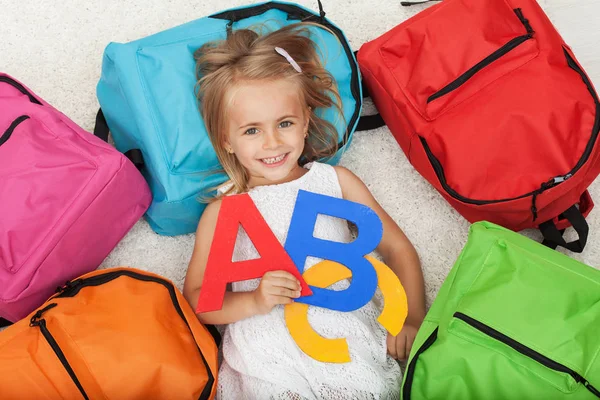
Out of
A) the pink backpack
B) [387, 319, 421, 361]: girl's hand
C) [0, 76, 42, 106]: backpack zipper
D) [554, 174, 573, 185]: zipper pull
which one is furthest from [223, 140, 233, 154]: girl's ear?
[554, 174, 573, 185]: zipper pull

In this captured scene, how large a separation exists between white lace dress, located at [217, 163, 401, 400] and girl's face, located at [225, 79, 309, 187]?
0.09m

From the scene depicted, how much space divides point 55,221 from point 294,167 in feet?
1.86

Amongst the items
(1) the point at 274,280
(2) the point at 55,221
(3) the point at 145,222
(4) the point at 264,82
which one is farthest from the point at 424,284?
(2) the point at 55,221

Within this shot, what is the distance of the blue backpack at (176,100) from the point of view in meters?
1.30

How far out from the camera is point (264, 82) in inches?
47.9

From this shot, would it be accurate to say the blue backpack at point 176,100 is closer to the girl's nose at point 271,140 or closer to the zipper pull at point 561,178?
the girl's nose at point 271,140

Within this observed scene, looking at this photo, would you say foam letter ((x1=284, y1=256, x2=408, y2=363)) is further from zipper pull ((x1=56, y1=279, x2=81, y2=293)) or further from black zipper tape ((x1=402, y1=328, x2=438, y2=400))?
zipper pull ((x1=56, y1=279, x2=81, y2=293))

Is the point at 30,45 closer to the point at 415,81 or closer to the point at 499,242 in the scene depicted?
the point at 415,81

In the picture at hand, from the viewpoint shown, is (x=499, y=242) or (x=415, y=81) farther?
(x=415, y=81)

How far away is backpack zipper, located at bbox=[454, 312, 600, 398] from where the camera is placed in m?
Result: 0.97

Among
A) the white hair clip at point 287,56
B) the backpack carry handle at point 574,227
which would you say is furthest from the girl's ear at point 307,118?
the backpack carry handle at point 574,227

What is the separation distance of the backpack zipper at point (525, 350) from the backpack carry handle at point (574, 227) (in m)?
0.39

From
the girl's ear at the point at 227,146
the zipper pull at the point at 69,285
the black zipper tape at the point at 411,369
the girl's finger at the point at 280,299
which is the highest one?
the girl's ear at the point at 227,146

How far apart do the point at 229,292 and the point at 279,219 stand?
8.0 inches
